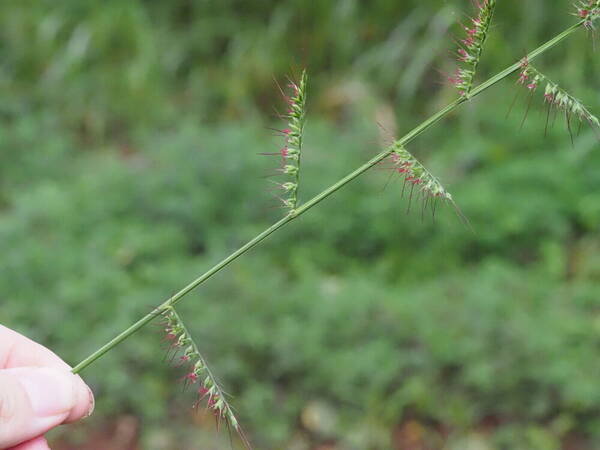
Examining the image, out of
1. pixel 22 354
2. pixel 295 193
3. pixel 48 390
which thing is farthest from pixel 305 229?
pixel 295 193

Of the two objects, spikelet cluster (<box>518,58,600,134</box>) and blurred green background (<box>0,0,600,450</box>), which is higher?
blurred green background (<box>0,0,600,450</box>)

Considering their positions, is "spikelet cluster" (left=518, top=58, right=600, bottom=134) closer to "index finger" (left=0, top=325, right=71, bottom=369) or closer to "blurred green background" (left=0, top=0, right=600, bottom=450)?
"index finger" (left=0, top=325, right=71, bottom=369)

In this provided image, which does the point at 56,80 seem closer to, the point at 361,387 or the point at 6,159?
the point at 6,159

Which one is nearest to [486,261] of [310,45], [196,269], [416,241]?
[416,241]

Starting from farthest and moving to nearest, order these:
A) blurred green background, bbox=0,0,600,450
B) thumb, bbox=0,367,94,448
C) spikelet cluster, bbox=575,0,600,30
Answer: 1. blurred green background, bbox=0,0,600,450
2. thumb, bbox=0,367,94,448
3. spikelet cluster, bbox=575,0,600,30

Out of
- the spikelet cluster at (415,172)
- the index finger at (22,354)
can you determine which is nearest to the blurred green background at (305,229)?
the index finger at (22,354)

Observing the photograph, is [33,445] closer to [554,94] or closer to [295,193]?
[295,193]

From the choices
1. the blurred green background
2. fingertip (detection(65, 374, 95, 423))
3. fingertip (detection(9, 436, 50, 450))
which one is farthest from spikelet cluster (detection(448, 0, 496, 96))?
the blurred green background

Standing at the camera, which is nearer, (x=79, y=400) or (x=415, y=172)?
(x=415, y=172)
